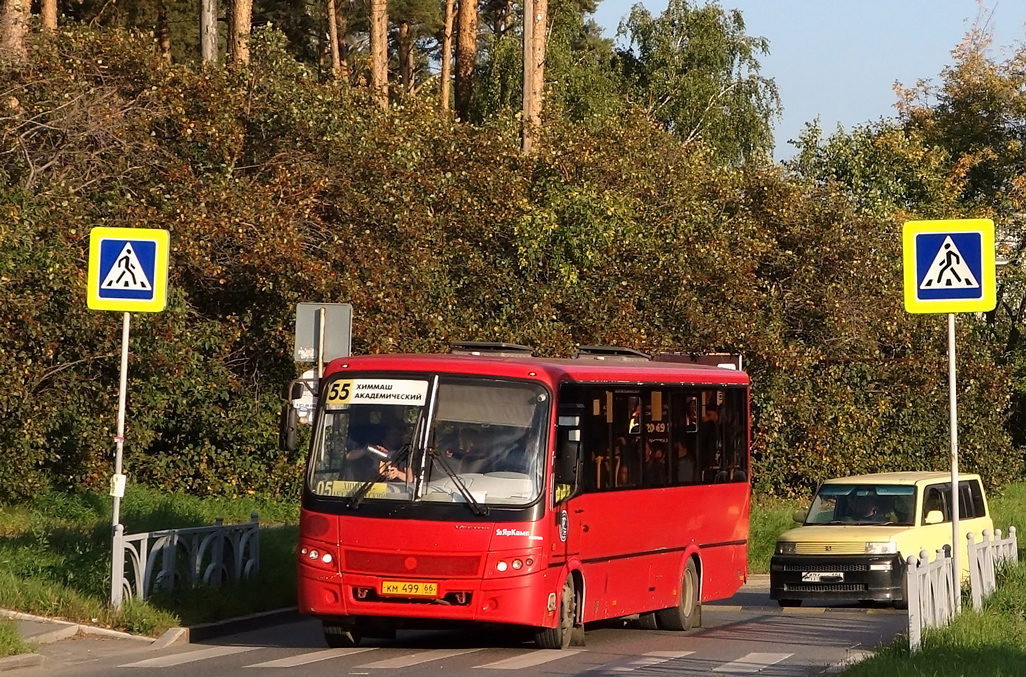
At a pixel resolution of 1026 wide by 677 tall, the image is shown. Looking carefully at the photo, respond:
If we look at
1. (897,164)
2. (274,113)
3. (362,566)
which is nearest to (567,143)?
(274,113)

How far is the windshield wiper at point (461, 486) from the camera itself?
14.2 metres

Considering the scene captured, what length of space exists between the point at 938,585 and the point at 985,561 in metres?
3.54

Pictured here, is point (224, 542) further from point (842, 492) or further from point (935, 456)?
point (935, 456)

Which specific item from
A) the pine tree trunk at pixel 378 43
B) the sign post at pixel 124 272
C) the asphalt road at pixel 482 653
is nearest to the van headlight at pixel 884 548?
the asphalt road at pixel 482 653

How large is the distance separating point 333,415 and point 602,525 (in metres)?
2.76

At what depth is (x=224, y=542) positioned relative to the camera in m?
18.0

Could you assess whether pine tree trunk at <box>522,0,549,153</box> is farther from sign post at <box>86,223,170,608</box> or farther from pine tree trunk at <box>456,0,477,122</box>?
sign post at <box>86,223,170,608</box>

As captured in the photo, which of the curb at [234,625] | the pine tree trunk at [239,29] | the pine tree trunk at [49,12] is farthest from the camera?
the pine tree trunk at [49,12]

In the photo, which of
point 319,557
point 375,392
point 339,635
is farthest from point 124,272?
point 339,635

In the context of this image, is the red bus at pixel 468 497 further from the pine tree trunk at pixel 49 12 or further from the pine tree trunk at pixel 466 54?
the pine tree trunk at pixel 466 54

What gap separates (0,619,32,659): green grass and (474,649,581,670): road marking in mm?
3629

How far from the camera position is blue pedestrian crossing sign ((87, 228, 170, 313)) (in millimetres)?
15734

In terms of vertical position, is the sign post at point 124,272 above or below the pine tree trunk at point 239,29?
below

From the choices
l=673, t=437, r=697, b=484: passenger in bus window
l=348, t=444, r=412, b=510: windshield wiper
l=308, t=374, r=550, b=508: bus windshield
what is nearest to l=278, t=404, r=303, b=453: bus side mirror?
l=308, t=374, r=550, b=508: bus windshield
